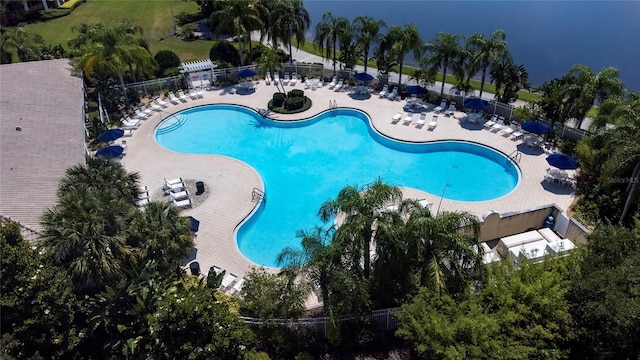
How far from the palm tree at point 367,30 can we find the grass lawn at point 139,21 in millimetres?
18078

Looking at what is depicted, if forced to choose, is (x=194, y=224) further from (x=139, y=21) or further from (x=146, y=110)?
(x=139, y=21)

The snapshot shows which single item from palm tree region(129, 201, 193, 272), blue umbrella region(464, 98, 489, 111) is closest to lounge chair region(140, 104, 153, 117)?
palm tree region(129, 201, 193, 272)

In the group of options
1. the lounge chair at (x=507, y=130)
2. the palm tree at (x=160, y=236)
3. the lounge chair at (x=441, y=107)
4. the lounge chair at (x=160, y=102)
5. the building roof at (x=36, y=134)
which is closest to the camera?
the palm tree at (x=160, y=236)

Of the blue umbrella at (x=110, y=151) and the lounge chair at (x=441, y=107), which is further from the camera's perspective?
the lounge chair at (x=441, y=107)

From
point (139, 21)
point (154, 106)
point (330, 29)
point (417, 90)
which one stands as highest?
point (330, 29)

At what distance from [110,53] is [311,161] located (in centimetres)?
1772

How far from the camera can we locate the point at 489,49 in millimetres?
30625

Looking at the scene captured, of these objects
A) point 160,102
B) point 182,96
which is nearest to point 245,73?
point 182,96

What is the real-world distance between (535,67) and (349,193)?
36134mm

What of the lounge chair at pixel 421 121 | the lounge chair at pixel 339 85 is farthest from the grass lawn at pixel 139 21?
the lounge chair at pixel 421 121

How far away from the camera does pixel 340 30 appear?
A: 3619cm

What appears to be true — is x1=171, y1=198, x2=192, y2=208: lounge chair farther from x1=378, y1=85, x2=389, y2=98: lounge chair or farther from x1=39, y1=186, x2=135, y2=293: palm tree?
x1=378, y1=85, x2=389, y2=98: lounge chair

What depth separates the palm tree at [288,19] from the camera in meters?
37.1

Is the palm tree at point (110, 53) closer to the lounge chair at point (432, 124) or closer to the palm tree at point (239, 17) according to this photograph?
the palm tree at point (239, 17)
